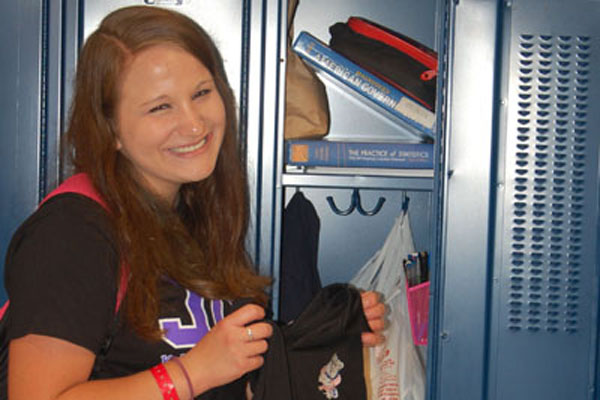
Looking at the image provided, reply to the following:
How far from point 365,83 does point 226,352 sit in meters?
0.95

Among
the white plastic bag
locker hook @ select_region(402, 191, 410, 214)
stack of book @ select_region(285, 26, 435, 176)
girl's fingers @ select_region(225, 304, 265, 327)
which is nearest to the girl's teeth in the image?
girl's fingers @ select_region(225, 304, 265, 327)

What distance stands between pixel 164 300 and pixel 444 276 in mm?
715

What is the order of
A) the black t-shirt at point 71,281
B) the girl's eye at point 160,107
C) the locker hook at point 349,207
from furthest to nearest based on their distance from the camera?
the locker hook at point 349,207 < the girl's eye at point 160,107 < the black t-shirt at point 71,281

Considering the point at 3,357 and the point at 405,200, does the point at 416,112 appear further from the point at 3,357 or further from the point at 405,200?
the point at 3,357

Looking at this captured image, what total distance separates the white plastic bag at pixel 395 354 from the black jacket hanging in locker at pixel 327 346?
32 cm

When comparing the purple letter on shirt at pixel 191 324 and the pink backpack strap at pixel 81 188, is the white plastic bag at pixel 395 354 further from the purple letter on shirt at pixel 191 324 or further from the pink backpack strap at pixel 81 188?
the pink backpack strap at pixel 81 188

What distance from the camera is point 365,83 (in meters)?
1.68

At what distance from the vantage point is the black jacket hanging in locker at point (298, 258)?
172cm

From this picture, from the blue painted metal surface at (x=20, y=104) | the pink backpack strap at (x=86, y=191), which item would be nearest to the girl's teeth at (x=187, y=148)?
the pink backpack strap at (x=86, y=191)

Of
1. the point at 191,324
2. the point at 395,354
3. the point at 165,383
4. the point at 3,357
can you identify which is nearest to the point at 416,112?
the point at 395,354

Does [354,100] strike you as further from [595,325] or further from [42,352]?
[42,352]

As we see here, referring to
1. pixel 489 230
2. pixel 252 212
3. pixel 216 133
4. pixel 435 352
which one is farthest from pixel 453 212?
pixel 216 133

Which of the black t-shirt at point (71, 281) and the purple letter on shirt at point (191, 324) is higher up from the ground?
the black t-shirt at point (71, 281)

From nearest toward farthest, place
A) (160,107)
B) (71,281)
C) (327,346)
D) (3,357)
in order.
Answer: (71,281)
(3,357)
(160,107)
(327,346)
